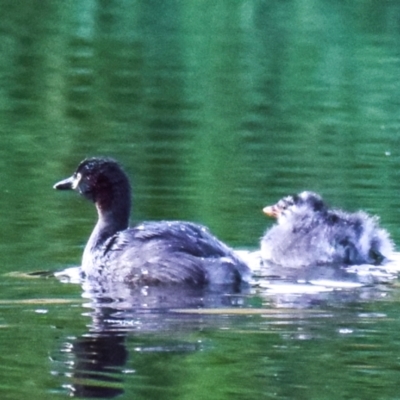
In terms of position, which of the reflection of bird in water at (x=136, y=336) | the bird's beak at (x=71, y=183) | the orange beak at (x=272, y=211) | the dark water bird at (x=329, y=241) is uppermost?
the bird's beak at (x=71, y=183)

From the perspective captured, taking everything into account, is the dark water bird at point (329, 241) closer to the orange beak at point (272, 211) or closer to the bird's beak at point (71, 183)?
the orange beak at point (272, 211)

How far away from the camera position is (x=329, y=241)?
1209cm

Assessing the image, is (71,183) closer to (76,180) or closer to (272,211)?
(76,180)

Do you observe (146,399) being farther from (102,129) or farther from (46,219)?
(102,129)

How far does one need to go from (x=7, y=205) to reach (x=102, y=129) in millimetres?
4863

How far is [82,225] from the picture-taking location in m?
13.0

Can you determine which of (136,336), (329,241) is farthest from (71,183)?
(136,336)

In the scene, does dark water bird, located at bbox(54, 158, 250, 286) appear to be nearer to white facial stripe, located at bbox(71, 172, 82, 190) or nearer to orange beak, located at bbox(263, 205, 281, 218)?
white facial stripe, located at bbox(71, 172, 82, 190)

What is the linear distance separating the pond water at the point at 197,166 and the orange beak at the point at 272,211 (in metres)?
0.23

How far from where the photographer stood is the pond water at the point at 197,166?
8.27 meters

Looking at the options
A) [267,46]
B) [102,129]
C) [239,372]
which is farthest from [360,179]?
[267,46]

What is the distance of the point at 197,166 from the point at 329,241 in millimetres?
3295

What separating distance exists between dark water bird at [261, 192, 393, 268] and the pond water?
353 millimetres

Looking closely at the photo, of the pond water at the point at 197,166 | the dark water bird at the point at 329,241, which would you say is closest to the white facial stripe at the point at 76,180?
the pond water at the point at 197,166
